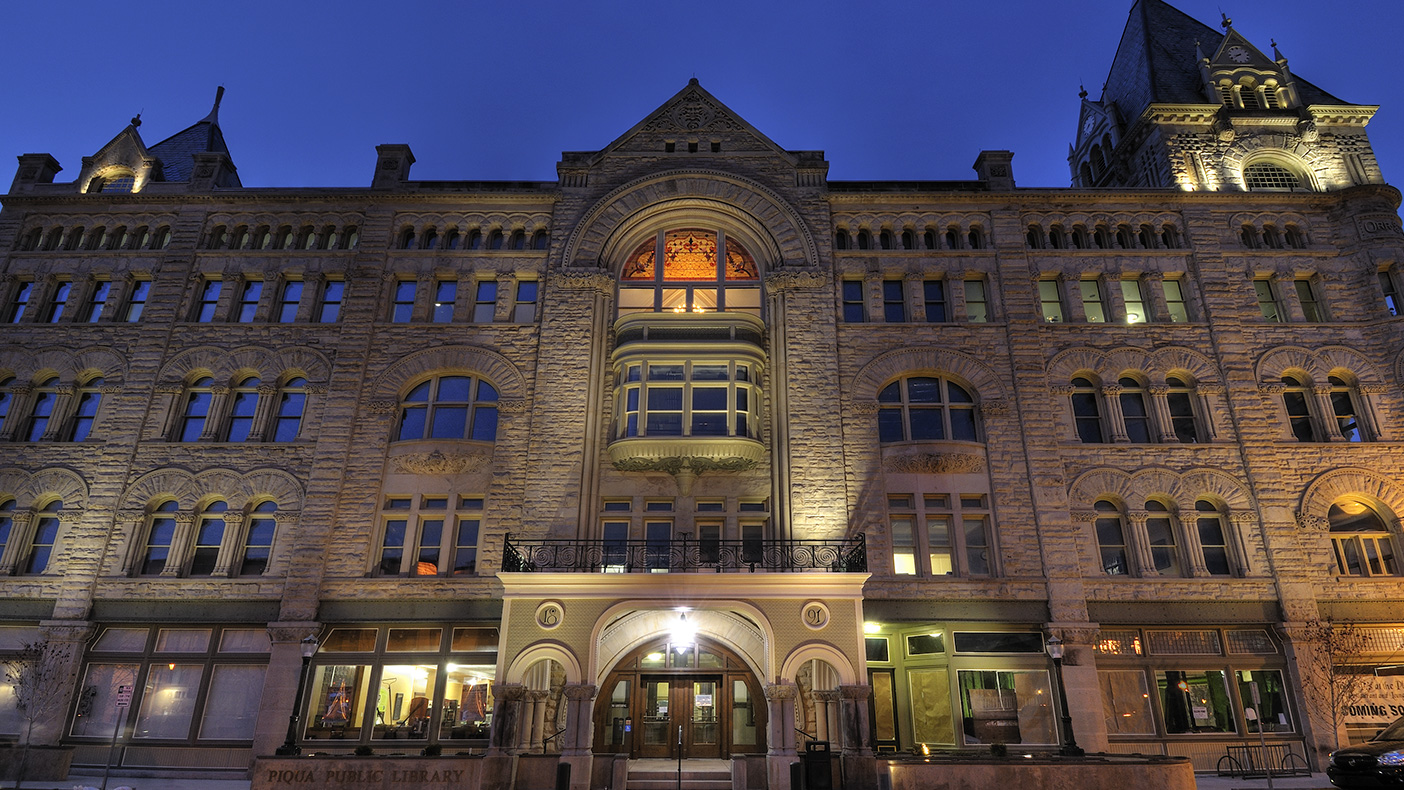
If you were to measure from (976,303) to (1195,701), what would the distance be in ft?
41.5

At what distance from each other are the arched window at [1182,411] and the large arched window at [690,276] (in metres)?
12.9

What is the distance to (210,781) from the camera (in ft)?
63.5

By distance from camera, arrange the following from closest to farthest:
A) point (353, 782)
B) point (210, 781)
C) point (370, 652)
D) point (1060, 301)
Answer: point (353, 782) < point (210, 781) < point (370, 652) < point (1060, 301)

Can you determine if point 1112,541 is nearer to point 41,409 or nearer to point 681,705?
point 681,705

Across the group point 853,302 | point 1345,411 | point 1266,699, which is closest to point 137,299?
point 853,302

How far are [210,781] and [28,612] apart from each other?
7579 millimetres

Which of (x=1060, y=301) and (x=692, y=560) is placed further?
(x=1060, y=301)

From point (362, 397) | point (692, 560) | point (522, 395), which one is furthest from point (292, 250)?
point (692, 560)

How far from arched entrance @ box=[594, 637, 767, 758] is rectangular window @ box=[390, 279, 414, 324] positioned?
13006 millimetres

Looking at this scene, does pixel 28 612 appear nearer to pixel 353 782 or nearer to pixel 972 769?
pixel 353 782

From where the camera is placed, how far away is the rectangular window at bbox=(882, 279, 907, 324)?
82.4 ft

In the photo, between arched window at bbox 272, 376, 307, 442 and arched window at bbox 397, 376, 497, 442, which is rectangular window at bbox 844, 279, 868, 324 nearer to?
arched window at bbox 397, 376, 497, 442

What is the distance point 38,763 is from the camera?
18656mm

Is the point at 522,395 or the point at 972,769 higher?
the point at 522,395
